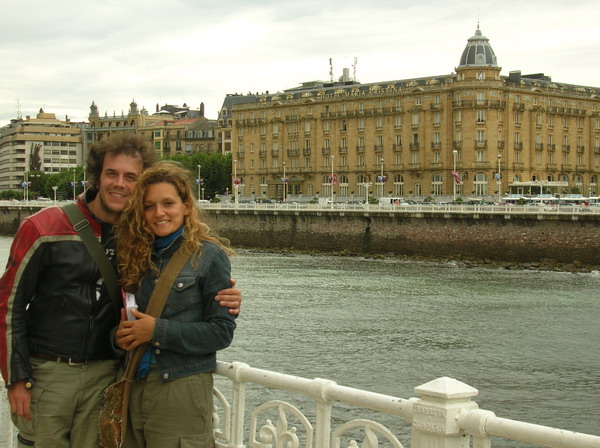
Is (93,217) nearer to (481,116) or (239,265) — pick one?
(239,265)

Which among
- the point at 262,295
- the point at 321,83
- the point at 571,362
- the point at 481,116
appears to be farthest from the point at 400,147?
the point at 571,362

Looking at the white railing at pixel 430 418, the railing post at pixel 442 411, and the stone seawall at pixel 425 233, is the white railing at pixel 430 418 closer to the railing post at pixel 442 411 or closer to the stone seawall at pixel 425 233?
the railing post at pixel 442 411

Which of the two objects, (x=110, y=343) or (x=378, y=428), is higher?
(x=110, y=343)

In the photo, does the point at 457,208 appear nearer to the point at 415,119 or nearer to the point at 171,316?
the point at 415,119

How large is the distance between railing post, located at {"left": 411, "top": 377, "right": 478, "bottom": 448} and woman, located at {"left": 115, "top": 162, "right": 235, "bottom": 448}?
1186 millimetres

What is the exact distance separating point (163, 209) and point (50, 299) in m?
0.85

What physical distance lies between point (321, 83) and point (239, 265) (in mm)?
61391

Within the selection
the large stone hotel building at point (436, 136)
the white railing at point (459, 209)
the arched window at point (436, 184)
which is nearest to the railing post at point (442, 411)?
the white railing at point (459, 209)

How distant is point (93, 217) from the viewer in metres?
5.83

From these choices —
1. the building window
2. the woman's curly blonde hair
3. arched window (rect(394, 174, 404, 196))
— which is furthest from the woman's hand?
arched window (rect(394, 174, 404, 196))

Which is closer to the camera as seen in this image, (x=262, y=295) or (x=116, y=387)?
(x=116, y=387)

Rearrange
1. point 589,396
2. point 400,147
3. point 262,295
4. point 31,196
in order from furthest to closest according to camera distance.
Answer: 1. point 31,196
2. point 400,147
3. point 262,295
4. point 589,396

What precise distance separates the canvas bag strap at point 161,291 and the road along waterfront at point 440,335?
11.4 m

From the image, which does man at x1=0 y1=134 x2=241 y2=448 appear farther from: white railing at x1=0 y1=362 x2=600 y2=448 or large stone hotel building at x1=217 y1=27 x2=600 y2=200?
large stone hotel building at x1=217 y1=27 x2=600 y2=200
